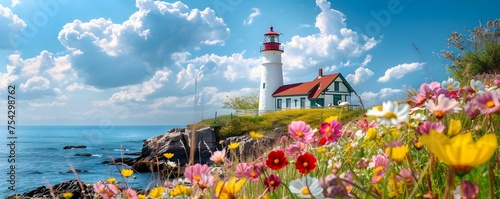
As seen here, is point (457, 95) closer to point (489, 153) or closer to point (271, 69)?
point (489, 153)

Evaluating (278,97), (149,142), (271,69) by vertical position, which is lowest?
(149,142)

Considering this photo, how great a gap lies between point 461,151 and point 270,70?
32.7 m

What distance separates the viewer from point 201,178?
145 cm

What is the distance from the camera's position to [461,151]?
732mm

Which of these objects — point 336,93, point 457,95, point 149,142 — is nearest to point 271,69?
point 336,93

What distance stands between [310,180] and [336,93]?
101 feet

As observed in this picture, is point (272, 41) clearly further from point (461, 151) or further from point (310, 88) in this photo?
point (461, 151)

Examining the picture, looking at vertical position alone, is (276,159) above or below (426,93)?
below

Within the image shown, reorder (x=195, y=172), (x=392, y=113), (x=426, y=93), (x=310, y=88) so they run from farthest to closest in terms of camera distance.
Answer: (x=310, y=88) < (x=426, y=93) < (x=195, y=172) < (x=392, y=113)

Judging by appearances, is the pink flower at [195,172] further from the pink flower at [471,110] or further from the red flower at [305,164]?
the pink flower at [471,110]

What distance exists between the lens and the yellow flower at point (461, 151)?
723mm

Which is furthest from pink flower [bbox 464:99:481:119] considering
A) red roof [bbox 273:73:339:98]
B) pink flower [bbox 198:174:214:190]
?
red roof [bbox 273:73:339:98]

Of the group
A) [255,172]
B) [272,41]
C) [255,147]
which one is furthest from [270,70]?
[255,172]

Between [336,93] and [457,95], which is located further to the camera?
[336,93]
